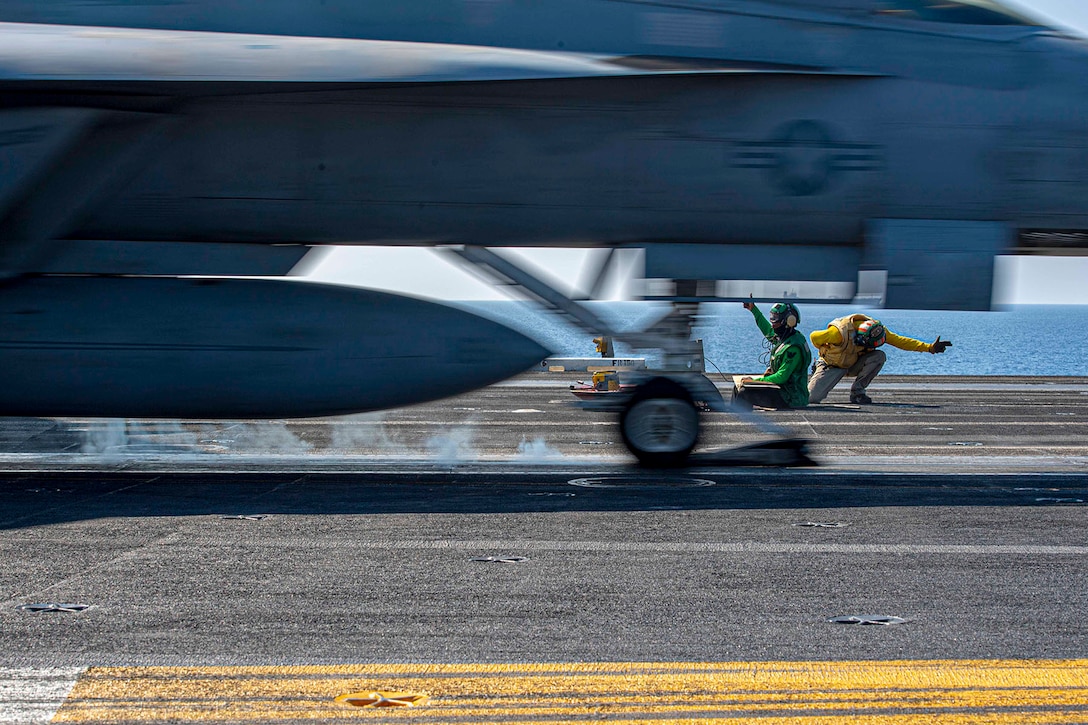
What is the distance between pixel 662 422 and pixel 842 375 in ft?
36.0

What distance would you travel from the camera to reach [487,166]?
9.94 meters

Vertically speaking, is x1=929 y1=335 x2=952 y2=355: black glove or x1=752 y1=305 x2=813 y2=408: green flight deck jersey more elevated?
A: x1=929 y1=335 x2=952 y2=355: black glove

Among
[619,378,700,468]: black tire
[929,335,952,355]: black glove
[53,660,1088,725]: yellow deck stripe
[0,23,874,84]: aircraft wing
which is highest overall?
[0,23,874,84]: aircraft wing

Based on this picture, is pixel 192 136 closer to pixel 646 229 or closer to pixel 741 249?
pixel 646 229

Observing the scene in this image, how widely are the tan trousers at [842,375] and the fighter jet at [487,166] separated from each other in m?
10.2

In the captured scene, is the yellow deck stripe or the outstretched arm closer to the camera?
the yellow deck stripe

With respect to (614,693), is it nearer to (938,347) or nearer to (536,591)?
(536,591)

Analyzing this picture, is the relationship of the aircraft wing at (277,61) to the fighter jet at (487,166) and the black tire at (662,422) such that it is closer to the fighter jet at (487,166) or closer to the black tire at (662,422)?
the fighter jet at (487,166)

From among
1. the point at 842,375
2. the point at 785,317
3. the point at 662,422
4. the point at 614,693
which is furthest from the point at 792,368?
the point at 614,693

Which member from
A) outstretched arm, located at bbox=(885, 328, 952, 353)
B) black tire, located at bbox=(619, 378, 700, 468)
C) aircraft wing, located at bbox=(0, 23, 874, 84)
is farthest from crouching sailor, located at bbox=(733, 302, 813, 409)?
aircraft wing, located at bbox=(0, 23, 874, 84)

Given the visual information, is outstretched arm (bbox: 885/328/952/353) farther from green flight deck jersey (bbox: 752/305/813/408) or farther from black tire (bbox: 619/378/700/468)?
black tire (bbox: 619/378/700/468)

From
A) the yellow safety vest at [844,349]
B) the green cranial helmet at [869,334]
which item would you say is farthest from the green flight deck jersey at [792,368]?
the green cranial helmet at [869,334]

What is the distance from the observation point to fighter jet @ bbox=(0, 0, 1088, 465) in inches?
362

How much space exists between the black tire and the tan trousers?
10.4m
